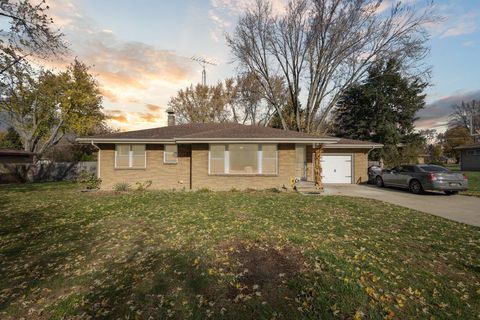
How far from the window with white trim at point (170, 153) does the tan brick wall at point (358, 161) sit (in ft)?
33.4

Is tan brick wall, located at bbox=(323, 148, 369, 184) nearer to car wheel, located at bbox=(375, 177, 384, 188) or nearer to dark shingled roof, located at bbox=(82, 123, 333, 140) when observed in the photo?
car wheel, located at bbox=(375, 177, 384, 188)

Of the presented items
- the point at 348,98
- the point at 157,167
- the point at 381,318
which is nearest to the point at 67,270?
the point at 381,318

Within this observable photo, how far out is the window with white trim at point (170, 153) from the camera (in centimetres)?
1504

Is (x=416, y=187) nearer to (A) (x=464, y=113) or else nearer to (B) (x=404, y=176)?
(B) (x=404, y=176)

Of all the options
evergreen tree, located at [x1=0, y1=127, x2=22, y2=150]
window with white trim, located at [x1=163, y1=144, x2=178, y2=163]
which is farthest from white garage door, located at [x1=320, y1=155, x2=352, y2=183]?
evergreen tree, located at [x1=0, y1=127, x2=22, y2=150]

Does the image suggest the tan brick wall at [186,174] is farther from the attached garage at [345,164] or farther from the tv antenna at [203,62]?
the tv antenna at [203,62]

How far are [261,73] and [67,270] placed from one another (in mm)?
24559

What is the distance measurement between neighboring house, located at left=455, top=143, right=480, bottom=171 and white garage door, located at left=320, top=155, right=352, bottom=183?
23.9 metres

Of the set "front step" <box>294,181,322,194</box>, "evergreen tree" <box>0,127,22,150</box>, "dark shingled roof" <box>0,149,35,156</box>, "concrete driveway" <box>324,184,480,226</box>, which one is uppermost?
"evergreen tree" <box>0,127,22,150</box>

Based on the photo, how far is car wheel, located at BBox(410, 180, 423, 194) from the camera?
12.9m

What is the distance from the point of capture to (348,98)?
30375mm

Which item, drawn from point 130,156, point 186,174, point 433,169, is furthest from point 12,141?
point 433,169

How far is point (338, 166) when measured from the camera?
59.1ft

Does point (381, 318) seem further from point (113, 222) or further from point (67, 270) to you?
point (113, 222)
